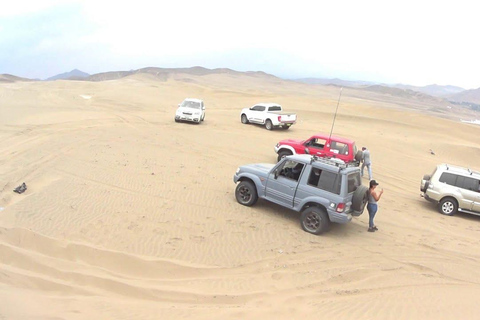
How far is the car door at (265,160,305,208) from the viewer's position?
903 centimetres

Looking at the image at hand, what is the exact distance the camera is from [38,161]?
12.9 m

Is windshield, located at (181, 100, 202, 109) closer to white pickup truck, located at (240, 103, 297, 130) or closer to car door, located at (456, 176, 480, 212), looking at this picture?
white pickup truck, located at (240, 103, 297, 130)

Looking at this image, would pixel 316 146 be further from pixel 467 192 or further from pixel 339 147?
pixel 467 192

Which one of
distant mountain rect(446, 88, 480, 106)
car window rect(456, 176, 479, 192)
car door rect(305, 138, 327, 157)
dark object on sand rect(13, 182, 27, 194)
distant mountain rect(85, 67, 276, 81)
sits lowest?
dark object on sand rect(13, 182, 27, 194)

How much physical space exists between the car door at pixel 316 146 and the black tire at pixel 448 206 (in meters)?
4.44

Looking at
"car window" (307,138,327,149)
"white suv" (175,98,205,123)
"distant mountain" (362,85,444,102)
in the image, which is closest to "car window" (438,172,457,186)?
"car window" (307,138,327,149)

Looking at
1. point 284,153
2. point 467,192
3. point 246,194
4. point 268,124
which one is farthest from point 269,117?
point 246,194

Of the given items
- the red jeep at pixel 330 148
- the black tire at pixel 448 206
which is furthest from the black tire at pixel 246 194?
the black tire at pixel 448 206

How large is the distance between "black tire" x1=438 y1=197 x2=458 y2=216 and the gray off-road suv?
4.65m

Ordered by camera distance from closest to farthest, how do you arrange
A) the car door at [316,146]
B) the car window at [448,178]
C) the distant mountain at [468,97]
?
the car window at [448,178] < the car door at [316,146] < the distant mountain at [468,97]

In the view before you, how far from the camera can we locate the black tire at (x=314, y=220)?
8.48 m

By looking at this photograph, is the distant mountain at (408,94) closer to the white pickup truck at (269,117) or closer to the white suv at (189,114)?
the white pickup truck at (269,117)

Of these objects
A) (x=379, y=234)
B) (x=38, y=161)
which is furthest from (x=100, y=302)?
(x=38, y=161)

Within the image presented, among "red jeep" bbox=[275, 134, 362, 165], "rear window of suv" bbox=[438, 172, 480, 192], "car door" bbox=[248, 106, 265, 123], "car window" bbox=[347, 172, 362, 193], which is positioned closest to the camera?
"car window" bbox=[347, 172, 362, 193]
